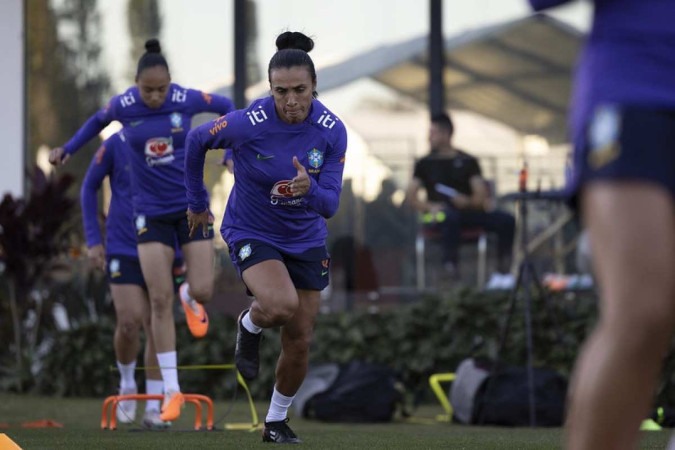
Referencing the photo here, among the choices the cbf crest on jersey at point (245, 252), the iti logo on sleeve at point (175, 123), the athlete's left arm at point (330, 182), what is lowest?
the cbf crest on jersey at point (245, 252)

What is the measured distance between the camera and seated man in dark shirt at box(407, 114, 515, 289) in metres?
12.8

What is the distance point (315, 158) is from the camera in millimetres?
7465

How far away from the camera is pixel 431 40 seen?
14.8m

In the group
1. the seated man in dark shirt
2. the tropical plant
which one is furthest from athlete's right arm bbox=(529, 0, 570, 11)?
the tropical plant

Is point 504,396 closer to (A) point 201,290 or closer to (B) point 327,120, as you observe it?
(A) point 201,290

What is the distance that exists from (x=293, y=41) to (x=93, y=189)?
3.02 m

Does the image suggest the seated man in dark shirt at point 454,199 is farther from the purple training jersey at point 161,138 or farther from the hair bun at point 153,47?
the hair bun at point 153,47

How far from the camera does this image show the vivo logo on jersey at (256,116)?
7480mm

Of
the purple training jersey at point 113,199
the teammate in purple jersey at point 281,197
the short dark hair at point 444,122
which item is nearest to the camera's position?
the teammate in purple jersey at point 281,197

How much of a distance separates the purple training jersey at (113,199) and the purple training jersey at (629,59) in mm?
7126

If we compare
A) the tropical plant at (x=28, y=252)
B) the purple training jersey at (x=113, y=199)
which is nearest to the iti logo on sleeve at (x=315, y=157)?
the purple training jersey at (x=113, y=199)

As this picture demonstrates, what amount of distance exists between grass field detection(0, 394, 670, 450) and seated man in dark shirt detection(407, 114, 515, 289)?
5.08ft

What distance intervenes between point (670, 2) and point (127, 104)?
266 inches

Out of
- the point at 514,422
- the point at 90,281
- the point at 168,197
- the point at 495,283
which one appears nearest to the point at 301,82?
the point at 168,197
